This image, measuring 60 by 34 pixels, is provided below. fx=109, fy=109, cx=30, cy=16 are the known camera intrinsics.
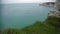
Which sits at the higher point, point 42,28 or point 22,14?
point 22,14

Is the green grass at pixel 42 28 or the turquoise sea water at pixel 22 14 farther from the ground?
the turquoise sea water at pixel 22 14

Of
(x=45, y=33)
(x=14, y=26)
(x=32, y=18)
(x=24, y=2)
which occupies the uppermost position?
(x=24, y=2)

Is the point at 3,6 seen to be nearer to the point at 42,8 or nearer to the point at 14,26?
the point at 14,26

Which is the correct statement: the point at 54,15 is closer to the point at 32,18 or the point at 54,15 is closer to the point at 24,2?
the point at 32,18

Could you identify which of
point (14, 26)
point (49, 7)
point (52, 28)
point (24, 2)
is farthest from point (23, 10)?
point (52, 28)

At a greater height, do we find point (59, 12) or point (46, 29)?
point (59, 12)

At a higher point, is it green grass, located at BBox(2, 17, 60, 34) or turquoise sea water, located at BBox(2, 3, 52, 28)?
turquoise sea water, located at BBox(2, 3, 52, 28)

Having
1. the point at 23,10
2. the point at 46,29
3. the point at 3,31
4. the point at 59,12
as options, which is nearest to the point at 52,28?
the point at 46,29
